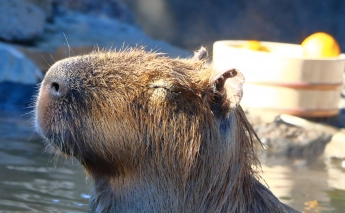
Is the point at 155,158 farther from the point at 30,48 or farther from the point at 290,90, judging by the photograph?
the point at 30,48

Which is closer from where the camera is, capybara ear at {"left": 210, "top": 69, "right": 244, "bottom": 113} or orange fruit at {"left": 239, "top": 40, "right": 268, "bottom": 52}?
capybara ear at {"left": 210, "top": 69, "right": 244, "bottom": 113}

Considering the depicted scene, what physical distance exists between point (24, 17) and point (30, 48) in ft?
2.16

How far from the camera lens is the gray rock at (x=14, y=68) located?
7.62m

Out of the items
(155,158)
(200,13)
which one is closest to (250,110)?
(155,158)

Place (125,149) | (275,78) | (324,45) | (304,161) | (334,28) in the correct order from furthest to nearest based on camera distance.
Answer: (334,28), (324,45), (275,78), (304,161), (125,149)

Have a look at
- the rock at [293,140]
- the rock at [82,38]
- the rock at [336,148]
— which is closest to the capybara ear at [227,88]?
the rock at [293,140]

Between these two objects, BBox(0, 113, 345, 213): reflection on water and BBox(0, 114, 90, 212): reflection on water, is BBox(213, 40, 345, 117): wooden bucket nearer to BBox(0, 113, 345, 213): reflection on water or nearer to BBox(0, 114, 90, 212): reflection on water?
BBox(0, 113, 345, 213): reflection on water

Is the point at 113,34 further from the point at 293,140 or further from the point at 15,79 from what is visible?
the point at 293,140

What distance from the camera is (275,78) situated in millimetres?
6527

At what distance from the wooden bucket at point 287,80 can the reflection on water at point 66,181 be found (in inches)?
31.4

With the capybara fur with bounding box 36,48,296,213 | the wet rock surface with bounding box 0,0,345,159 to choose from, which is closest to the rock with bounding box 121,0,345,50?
the wet rock surface with bounding box 0,0,345,159

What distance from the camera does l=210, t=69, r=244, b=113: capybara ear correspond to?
2500mm

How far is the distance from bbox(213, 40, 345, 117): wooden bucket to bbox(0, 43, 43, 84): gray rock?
2.37 meters

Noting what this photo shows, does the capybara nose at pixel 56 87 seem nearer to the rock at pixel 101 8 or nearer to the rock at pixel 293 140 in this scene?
the rock at pixel 293 140
